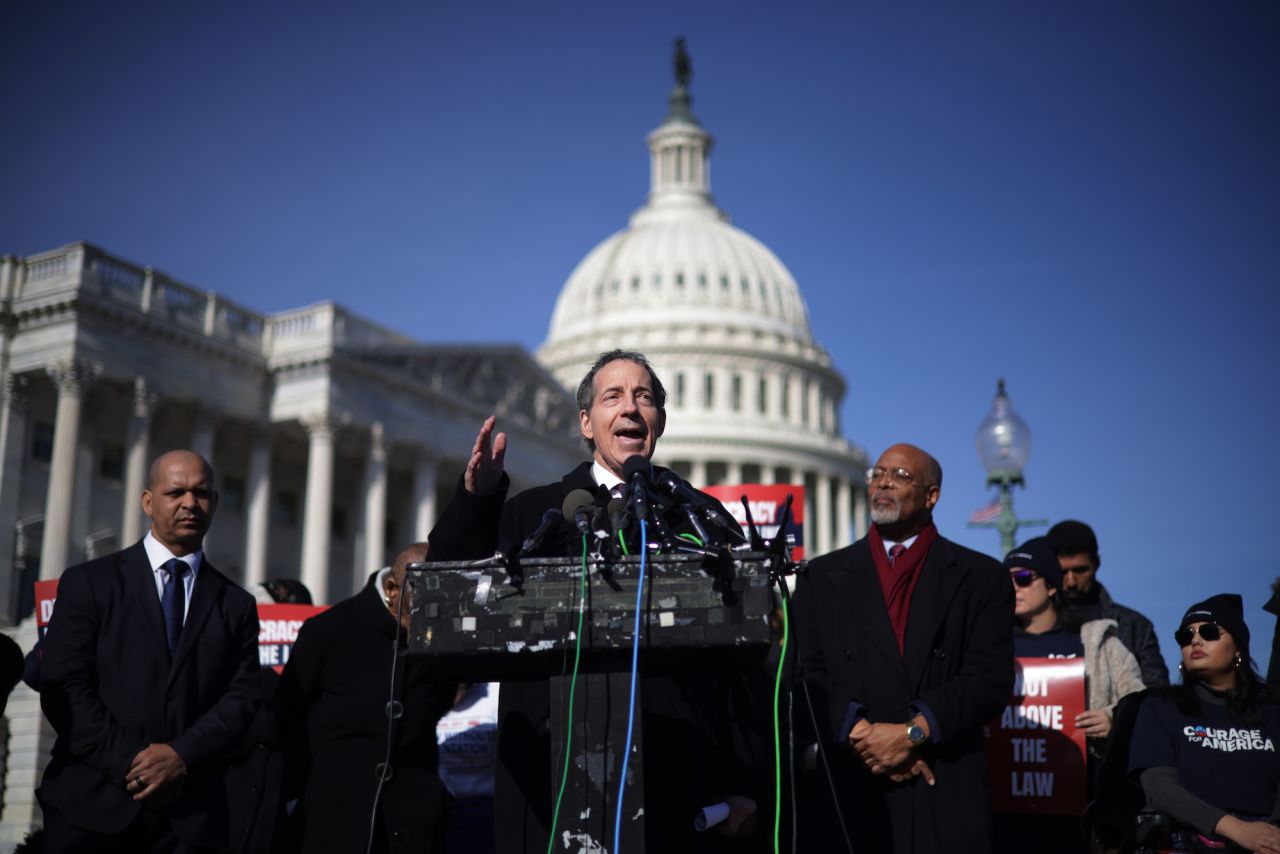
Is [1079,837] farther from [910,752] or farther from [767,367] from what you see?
[767,367]

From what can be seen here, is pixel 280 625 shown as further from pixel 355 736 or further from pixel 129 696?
pixel 129 696

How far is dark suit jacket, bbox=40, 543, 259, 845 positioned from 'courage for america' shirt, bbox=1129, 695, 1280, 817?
14.6 feet

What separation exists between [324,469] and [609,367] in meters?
41.0

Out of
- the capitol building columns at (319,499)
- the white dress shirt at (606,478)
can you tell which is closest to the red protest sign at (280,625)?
the white dress shirt at (606,478)

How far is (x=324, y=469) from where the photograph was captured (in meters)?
44.8

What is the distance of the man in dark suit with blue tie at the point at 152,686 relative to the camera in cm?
591

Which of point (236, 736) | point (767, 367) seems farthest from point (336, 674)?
point (767, 367)

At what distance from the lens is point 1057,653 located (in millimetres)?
8023

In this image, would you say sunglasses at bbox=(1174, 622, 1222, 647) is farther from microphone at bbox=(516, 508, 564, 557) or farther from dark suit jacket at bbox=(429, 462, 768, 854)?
microphone at bbox=(516, 508, 564, 557)

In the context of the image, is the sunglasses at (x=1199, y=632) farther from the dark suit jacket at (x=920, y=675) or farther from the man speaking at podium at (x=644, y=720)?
the man speaking at podium at (x=644, y=720)

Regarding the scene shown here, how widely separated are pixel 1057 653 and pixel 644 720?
4.33 meters

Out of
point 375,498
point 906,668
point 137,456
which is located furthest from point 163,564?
point 375,498

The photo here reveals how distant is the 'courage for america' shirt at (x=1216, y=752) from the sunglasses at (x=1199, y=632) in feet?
1.02

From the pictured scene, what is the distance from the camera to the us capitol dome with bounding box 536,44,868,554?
101 m
